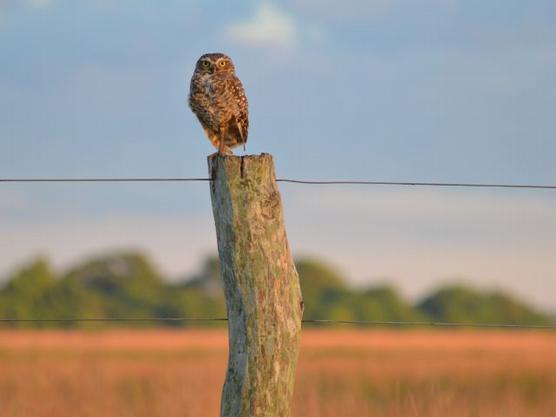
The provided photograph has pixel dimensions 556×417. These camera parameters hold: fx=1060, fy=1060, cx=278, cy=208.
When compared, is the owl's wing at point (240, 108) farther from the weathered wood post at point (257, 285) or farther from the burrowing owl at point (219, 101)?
the weathered wood post at point (257, 285)

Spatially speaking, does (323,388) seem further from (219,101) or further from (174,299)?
(174,299)

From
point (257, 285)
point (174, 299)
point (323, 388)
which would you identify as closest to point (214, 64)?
point (257, 285)

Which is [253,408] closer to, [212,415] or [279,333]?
[279,333]

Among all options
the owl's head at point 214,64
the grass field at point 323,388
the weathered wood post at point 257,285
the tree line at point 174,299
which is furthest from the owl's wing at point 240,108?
the tree line at point 174,299

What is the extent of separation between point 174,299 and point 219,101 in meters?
29.3

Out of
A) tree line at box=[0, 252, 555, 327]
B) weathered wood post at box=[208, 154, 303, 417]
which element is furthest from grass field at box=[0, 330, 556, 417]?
tree line at box=[0, 252, 555, 327]

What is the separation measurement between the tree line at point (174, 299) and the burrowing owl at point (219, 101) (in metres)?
24.9

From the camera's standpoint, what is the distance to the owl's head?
5.99 metres

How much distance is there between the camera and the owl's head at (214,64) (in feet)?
19.6

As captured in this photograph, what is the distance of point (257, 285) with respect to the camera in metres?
3.96

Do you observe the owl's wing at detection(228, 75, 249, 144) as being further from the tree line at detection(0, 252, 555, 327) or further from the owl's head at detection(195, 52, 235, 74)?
the tree line at detection(0, 252, 555, 327)

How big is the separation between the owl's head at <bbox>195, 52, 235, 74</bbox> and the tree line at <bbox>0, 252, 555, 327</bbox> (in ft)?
81.9

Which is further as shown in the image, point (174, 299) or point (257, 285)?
point (174, 299)

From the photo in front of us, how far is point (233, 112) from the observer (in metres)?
5.80
